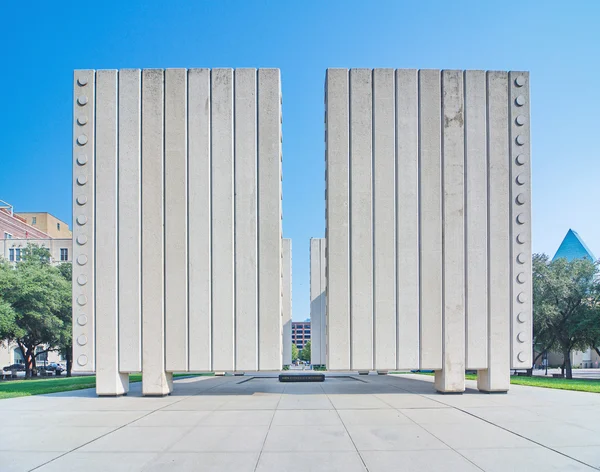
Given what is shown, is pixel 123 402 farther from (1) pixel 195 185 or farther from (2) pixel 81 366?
(1) pixel 195 185

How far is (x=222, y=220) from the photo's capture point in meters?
15.9

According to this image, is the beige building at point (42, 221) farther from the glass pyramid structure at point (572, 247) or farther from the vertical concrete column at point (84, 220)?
the glass pyramid structure at point (572, 247)

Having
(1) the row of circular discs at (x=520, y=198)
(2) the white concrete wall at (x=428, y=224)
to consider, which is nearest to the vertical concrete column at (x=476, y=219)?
(2) the white concrete wall at (x=428, y=224)

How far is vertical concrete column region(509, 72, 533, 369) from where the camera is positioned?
52.5ft

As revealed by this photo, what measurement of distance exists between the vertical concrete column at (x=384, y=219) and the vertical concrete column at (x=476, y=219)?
8.96 feet

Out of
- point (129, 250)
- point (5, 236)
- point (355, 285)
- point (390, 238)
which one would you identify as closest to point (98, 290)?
point (129, 250)

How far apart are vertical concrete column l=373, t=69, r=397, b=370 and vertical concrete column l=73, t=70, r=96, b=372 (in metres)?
10.1

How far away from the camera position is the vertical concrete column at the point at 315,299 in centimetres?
3791

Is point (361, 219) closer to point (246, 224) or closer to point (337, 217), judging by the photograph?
point (337, 217)

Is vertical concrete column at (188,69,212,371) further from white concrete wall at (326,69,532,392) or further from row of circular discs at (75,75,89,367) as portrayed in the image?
white concrete wall at (326,69,532,392)

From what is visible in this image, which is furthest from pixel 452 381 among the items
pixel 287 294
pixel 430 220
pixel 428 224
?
pixel 287 294

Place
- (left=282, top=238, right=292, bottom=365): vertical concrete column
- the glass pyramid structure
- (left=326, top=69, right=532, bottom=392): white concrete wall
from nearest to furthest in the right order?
(left=326, top=69, right=532, bottom=392): white concrete wall
(left=282, top=238, right=292, bottom=365): vertical concrete column
the glass pyramid structure

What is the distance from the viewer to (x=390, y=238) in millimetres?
15961

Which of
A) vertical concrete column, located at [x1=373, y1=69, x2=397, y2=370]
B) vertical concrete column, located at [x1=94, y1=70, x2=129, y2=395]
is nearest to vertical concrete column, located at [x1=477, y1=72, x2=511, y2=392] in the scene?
vertical concrete column, located at [x1=373, y1=69, x2=397, y2=370]
